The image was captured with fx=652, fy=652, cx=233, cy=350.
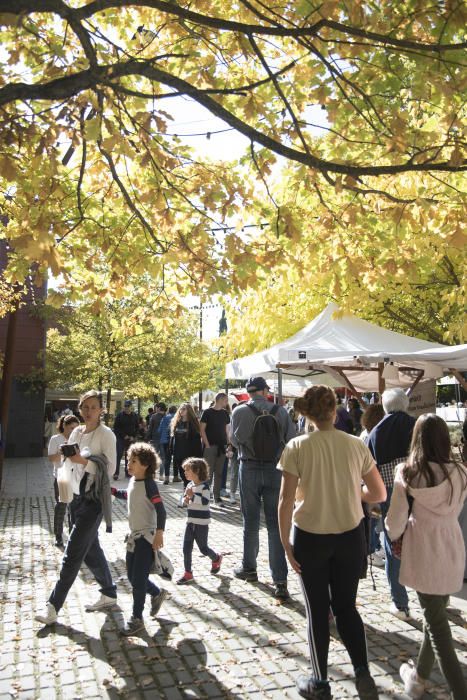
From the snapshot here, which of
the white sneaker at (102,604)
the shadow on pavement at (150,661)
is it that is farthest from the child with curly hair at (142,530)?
the white sneaker at (102,604)

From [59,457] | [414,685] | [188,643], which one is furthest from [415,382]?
[414,685]

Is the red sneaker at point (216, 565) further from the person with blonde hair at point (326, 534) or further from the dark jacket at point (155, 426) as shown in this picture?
the dark jacket at point (155, 426)

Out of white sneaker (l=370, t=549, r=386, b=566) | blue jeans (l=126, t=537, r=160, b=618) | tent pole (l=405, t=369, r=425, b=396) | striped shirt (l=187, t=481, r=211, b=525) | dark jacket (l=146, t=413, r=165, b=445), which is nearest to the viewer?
blue jeans (l=126, t=537, r=160, b=618)

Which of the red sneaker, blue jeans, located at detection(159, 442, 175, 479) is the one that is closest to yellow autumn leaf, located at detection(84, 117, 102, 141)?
the red sneaker

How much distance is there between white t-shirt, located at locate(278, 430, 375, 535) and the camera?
12.8 ft

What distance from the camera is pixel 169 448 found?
53.3ft

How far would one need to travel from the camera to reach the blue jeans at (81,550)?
17.6 feet

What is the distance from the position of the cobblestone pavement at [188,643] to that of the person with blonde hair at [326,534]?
428 mm

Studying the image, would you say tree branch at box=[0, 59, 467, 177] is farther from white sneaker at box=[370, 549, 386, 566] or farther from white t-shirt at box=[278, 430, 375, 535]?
white sneaker at box=[370, 549, 386, 566]

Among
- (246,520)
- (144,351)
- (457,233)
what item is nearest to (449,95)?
(457,233)

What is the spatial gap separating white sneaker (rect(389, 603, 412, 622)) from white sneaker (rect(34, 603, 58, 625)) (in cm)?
285

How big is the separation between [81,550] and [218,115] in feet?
11.9

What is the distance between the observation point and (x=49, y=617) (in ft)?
17.5

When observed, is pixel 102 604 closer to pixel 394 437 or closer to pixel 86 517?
pixel 86 517
